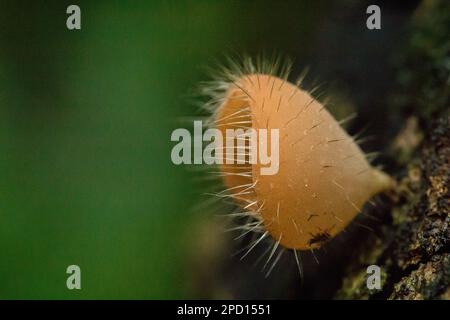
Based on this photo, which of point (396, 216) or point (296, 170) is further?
point (396, 216)

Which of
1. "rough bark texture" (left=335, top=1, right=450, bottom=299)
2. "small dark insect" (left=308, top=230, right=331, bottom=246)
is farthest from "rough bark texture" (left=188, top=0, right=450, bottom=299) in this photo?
"small dark insect" (left=308, top=230, right=331, bottom=246)

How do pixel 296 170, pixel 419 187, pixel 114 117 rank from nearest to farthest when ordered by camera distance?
pixel 296 170 < pixel 419 187 < pixel 114 117

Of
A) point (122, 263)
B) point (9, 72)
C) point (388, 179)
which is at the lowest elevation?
point (122, 263)

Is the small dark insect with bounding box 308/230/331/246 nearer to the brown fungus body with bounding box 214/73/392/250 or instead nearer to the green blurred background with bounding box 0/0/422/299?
the brown fungus body with bounding box 214/73/392/250

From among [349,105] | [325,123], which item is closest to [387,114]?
[349,105]

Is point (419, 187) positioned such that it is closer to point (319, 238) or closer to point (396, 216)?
point (396, 216)

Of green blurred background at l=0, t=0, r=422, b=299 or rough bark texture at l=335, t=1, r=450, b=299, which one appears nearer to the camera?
rough bark texture at l=335, t=1, r=450, b=299

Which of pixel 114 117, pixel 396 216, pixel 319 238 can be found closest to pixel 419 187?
pixel 396 216

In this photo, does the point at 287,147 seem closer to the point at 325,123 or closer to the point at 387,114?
the point at 325,123
